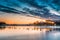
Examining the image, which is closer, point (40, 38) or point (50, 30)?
point (40, 38)

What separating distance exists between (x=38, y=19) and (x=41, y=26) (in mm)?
105

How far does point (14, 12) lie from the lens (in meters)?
2.05

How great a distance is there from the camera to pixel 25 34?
2.04 m

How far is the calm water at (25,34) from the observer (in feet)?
6.42

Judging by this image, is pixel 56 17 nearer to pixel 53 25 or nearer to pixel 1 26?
pixel 53 25

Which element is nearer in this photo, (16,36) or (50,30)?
(16,36)

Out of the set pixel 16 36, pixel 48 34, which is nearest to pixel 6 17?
pixel 16 36

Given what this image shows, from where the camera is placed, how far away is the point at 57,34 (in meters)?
2.12

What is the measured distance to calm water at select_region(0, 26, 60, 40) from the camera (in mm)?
1957

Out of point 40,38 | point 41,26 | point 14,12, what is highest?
point 14,12

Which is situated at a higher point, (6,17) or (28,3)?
(28,3)

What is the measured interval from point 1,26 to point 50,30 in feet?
2.22

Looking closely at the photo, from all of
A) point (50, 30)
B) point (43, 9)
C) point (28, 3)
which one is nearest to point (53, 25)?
point (50, 30)

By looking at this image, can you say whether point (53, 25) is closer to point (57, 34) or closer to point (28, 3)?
point (57, 34)
